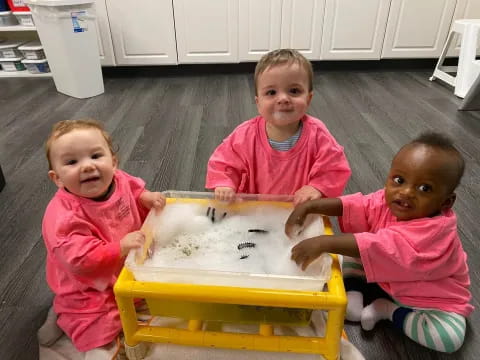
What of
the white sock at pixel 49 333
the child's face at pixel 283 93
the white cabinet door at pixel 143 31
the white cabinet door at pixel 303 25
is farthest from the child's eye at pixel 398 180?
the white cabinet door at pixel 143 31

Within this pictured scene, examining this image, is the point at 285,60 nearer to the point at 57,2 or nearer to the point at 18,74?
the point at 57,2

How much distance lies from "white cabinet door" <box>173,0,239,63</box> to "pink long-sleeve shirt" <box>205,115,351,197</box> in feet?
5.79

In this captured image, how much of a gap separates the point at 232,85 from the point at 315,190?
5.74 feet

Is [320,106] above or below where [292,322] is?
below

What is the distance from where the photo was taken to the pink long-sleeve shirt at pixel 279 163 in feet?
2.96

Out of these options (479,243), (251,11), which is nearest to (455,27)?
(251,11)

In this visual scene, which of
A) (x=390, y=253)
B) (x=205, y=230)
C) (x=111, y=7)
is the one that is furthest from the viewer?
(x=111, y=7)

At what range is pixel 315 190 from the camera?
34.2 inches

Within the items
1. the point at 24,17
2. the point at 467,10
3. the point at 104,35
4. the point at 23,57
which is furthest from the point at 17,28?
the point at 467,10

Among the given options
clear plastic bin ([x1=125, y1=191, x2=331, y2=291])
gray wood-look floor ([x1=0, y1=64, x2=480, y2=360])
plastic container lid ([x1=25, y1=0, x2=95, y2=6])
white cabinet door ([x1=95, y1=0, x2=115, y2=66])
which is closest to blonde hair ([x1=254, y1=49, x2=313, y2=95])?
clear plastic bin ([x1=125, y1=191, x2=331, y2=291])

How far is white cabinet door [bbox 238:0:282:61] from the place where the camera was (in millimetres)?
2443

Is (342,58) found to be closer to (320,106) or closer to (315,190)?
(320,106)

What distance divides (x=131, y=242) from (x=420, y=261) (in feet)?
1.73

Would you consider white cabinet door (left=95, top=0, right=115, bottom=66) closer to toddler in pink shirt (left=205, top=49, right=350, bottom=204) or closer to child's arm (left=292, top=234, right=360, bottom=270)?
toddler in pink shirt (left=205, top=49, right=350, bottom=204)
